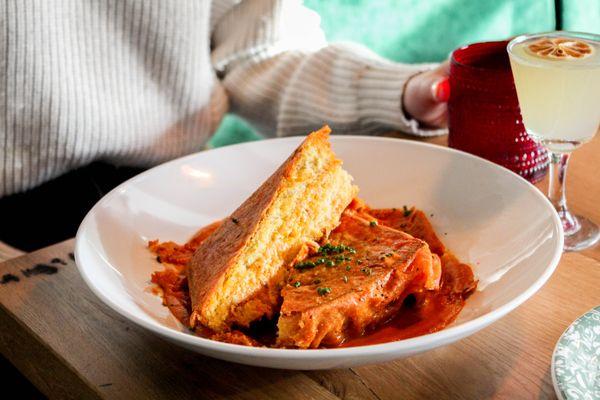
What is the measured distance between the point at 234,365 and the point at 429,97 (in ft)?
2.58

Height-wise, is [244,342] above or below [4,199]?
above

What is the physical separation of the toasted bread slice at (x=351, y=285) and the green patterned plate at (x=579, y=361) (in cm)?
17

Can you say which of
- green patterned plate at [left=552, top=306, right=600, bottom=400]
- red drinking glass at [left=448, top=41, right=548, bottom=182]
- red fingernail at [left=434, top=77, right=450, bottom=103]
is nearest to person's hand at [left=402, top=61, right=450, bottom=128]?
red fingernail at [left=434, top=77, right=450, bottom=103]

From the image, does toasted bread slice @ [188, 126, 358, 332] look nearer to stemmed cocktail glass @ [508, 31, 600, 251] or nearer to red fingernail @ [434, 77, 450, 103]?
stemmed cocktail glass @ [508, 31, 600, 251]

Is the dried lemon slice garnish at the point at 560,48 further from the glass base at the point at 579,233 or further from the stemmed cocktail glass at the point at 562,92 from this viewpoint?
the glass base at the point at 579,233

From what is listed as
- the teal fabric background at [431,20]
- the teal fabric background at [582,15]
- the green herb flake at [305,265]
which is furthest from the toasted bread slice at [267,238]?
the teal fabric background at [582,15]

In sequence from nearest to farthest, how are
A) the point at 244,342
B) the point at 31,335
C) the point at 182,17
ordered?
the point at 244,342 < the point at 31,335 < the point at 182,17

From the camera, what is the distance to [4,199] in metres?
1.47

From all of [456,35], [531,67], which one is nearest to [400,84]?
[531,67]

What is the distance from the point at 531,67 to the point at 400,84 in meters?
0.49

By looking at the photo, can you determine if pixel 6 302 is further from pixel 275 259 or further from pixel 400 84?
pixel 400 84

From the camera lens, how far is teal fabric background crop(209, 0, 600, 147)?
251 centimetres

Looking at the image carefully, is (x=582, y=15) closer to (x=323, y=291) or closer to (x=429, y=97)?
(x=429, y=97)

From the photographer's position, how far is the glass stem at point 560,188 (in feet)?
3.54
